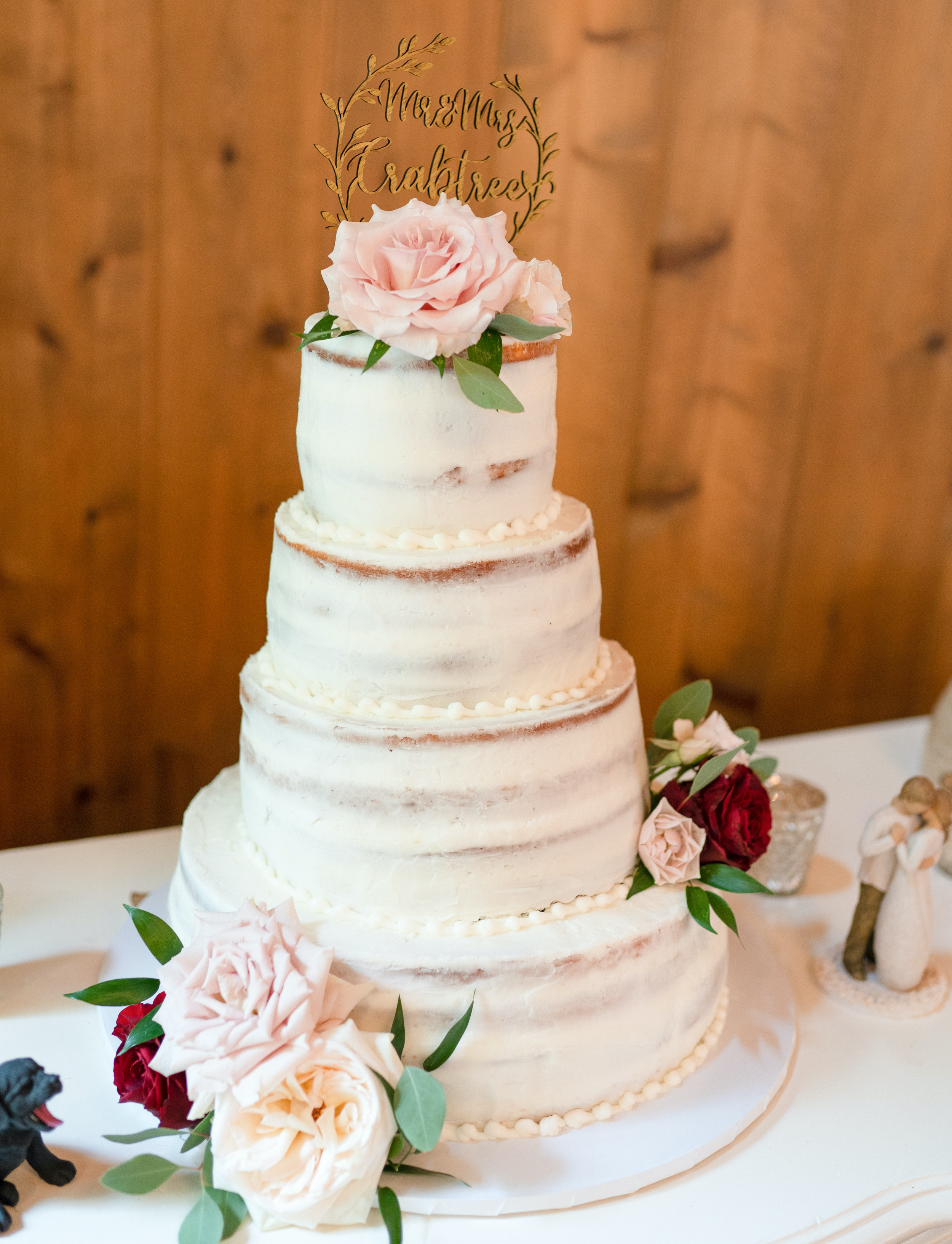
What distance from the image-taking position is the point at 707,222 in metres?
2.24

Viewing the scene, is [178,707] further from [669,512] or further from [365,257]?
[365,257]

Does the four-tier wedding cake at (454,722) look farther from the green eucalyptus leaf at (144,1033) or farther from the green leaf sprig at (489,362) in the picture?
the green eucalyptus leaf at (144,1033)

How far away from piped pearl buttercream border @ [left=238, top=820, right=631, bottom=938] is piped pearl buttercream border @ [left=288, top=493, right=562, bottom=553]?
376mm

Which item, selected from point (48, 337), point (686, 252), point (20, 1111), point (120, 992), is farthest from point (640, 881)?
point (686, 252)

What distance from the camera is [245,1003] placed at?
3.84 feet

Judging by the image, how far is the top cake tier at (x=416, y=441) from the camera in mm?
1238

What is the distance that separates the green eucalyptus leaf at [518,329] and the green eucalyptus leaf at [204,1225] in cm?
88

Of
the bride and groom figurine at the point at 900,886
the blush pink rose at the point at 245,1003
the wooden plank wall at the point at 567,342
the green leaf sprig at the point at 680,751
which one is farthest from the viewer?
the wooden plank wall at the point at 567,342

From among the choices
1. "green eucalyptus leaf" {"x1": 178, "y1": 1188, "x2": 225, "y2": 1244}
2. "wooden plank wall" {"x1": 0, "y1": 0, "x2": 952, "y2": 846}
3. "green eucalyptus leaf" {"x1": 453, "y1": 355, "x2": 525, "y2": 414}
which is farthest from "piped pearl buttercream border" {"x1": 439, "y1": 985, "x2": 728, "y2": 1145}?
"wooden plank wall" {"x1": 0, "y1": 0, "x2": 952, "y2": 846}

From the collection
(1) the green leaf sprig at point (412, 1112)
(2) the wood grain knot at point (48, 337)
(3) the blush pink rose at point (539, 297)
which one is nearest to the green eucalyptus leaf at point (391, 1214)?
(1) the green leaf sprig at point (412, 1112)

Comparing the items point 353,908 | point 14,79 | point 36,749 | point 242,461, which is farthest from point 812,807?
point 14,79

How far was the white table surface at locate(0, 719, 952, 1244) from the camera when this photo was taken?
4.01 feet

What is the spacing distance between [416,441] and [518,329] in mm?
150

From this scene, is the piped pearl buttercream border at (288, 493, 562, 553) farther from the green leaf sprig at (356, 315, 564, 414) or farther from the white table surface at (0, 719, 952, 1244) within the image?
the white table surface at (0, 719, 952, 1244)
